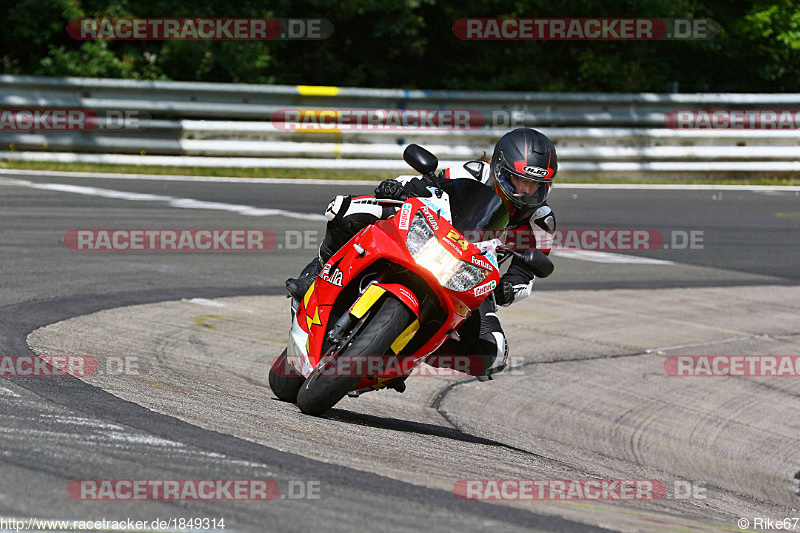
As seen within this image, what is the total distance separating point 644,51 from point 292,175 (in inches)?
354

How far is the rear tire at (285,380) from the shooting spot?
232 inches

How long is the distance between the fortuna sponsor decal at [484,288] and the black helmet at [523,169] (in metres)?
0.48

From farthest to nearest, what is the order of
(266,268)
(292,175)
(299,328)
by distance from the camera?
1. (292,175)
2. (266,268)
3. (299,328)

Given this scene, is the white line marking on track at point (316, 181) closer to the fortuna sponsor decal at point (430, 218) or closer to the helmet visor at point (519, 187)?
the helmet visor at point (519, 187)

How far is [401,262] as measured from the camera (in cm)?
507

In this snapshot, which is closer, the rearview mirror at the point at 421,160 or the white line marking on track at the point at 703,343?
the rearview mirror at the point at 421,160

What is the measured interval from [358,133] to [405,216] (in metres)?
13.3

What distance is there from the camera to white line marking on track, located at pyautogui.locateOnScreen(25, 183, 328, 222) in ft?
45.0

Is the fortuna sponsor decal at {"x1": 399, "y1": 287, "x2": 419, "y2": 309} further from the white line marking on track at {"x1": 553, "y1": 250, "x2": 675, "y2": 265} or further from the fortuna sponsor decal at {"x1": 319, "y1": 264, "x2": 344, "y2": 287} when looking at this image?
the white line marking on track at {"x1": 553, "y1": 250, "x2": 675, "y2": 265}

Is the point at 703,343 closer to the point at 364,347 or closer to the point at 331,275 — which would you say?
the point at 331,275

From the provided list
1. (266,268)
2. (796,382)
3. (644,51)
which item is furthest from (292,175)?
(796,382)

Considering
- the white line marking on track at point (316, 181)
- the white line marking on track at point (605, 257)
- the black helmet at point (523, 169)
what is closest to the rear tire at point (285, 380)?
the black helmet at point (523, 169)

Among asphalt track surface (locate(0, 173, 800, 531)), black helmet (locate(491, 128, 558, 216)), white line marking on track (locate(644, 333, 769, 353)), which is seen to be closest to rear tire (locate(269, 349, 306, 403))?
asphalt track surface (locate(0, 173, 800, 531))

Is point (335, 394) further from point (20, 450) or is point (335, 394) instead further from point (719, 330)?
point (719, 330)
